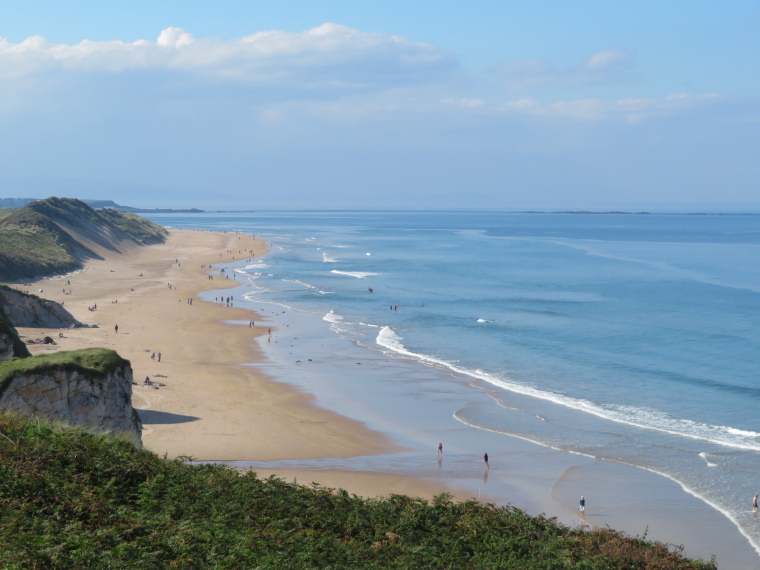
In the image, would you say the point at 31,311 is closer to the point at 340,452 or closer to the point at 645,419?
the point at 340,452

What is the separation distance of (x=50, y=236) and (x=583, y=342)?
77.1m

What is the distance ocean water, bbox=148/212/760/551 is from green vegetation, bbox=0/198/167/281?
23.3m

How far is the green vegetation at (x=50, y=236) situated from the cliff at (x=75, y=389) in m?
55.8

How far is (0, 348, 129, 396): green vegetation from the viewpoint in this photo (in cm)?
2058

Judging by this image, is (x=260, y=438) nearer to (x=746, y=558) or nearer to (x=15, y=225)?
(x=746, y=558)

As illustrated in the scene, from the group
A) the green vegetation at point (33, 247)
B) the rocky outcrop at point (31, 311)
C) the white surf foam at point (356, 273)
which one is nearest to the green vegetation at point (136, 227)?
the green vegetation at point (33, 247)

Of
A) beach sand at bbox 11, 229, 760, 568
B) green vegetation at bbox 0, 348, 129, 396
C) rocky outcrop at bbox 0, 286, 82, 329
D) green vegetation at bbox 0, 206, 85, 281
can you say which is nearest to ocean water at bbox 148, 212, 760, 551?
beach sand at bbox 11, 229, 760, 568

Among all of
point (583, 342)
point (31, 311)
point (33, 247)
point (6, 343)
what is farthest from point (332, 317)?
point (33, 247)

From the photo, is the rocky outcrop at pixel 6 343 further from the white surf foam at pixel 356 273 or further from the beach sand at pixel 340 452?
the white surf foam at pixel 356 273

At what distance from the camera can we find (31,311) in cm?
4819

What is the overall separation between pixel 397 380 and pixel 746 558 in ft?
74.9

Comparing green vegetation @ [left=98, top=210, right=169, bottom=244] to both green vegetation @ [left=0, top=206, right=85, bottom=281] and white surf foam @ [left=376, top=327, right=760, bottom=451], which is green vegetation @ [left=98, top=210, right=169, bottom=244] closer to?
green vegetation @ [left=0, top=206, right=85, bottom=281]

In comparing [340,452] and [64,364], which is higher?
[64,364]

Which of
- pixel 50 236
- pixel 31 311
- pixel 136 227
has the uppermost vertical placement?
pixel 136 227
